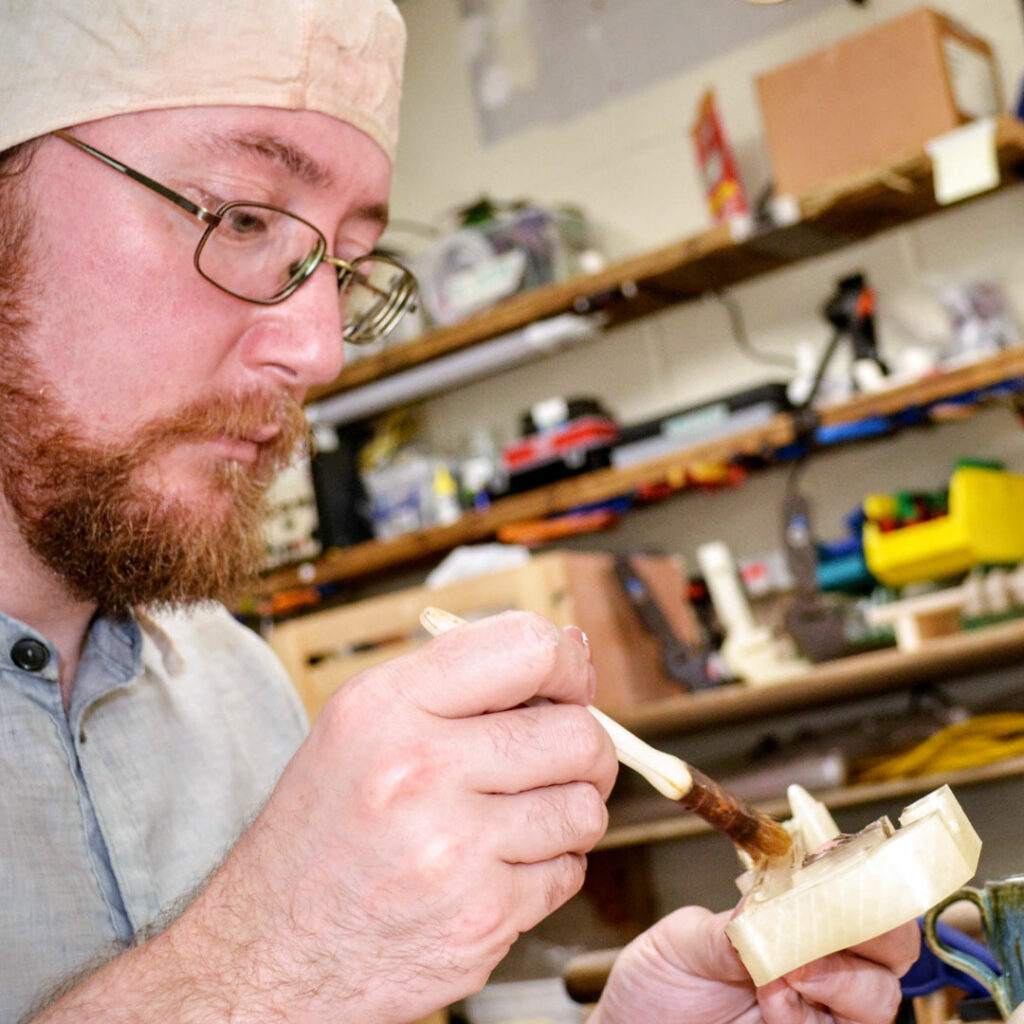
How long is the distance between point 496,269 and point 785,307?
739 millimetres

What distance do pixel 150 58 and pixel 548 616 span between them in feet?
5.23

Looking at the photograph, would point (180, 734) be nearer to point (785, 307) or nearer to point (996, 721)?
point (996, 721)

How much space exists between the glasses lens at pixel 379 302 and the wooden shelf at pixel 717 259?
4.46ft

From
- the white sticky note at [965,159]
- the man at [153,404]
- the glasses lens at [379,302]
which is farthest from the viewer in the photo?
the white sticky note at [965,159]

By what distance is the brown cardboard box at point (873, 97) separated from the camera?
2.33 m

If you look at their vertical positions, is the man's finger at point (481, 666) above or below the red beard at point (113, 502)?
below

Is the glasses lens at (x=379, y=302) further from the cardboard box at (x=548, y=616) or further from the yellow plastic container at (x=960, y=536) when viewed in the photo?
the yellow plastic container at (x=960, y=536)

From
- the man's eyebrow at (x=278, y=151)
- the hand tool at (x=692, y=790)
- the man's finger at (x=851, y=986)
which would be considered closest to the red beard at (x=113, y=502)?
the man's eyebrow at (x=278, y=151)

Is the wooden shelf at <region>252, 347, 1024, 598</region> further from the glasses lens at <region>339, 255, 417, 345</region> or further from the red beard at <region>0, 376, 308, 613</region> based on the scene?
the red beard at <region>0, 376, 308, 613</region>

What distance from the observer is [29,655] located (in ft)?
3.18

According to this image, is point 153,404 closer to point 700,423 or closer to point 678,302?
point 700,423

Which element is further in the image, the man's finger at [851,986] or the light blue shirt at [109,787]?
the light blue shirt at [109,787]

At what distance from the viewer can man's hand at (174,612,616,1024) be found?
0.61 meters

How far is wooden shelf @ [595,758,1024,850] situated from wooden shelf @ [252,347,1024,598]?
75 centimetres
